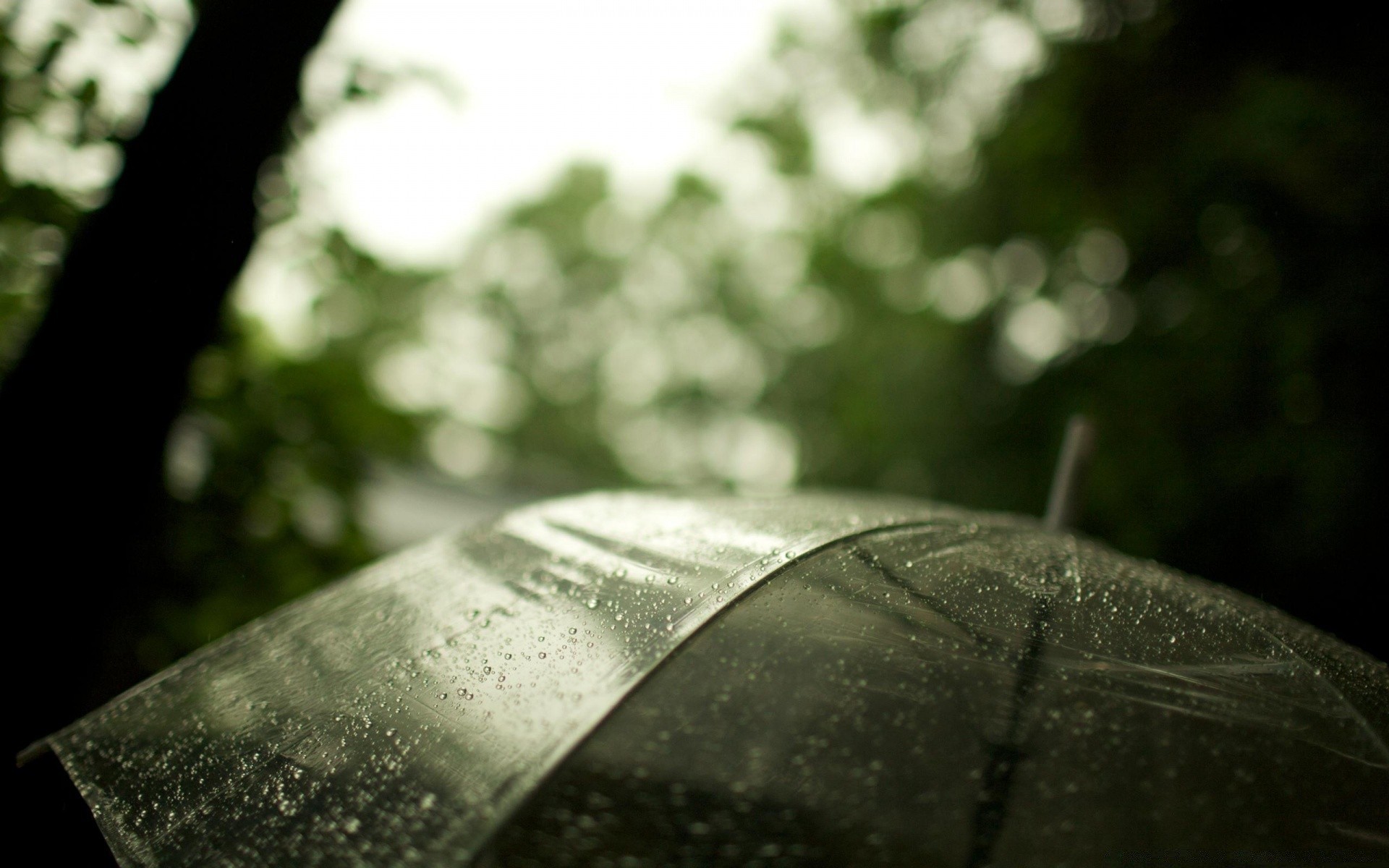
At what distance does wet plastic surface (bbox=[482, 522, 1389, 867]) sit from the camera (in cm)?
132

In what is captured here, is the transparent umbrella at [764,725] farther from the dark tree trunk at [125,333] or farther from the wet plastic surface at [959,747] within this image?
the dark tree trunk at [125,333]

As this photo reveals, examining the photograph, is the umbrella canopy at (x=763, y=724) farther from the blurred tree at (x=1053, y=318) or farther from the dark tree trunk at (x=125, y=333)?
the blurred tree at (x=1053, y=318)

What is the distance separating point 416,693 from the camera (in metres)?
1.68

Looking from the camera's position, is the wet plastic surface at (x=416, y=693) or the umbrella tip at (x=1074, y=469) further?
the umbrella tip at (x=1074, y=469)

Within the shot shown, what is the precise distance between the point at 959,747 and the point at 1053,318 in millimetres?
10169

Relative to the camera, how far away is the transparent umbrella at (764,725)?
52.4 inches

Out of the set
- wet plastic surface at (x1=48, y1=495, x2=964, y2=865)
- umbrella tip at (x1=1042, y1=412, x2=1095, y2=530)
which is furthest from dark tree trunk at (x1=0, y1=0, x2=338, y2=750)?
umbrella tip at (x1=1042, y1=412, x2=1095, y2=530)

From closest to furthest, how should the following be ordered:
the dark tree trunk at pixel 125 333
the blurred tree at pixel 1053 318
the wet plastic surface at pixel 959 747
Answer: the wet plastic surface at pixel 959 747
the dark tree trunk at pixel 125 333
the blurred tree at pixel 1053 318

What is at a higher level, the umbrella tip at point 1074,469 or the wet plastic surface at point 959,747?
the umbrella tip at point 1074,469

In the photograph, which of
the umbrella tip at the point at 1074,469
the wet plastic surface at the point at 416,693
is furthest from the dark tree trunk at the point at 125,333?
the umbrella tip at the point at 1074,469

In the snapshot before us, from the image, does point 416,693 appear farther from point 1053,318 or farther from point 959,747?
point 1053,318

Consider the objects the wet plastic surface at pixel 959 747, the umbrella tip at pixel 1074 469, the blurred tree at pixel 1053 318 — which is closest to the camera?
the wet plastic surface at pixel 959 747

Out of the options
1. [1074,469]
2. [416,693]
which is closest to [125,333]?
[416,693]

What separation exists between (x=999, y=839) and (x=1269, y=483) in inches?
275
